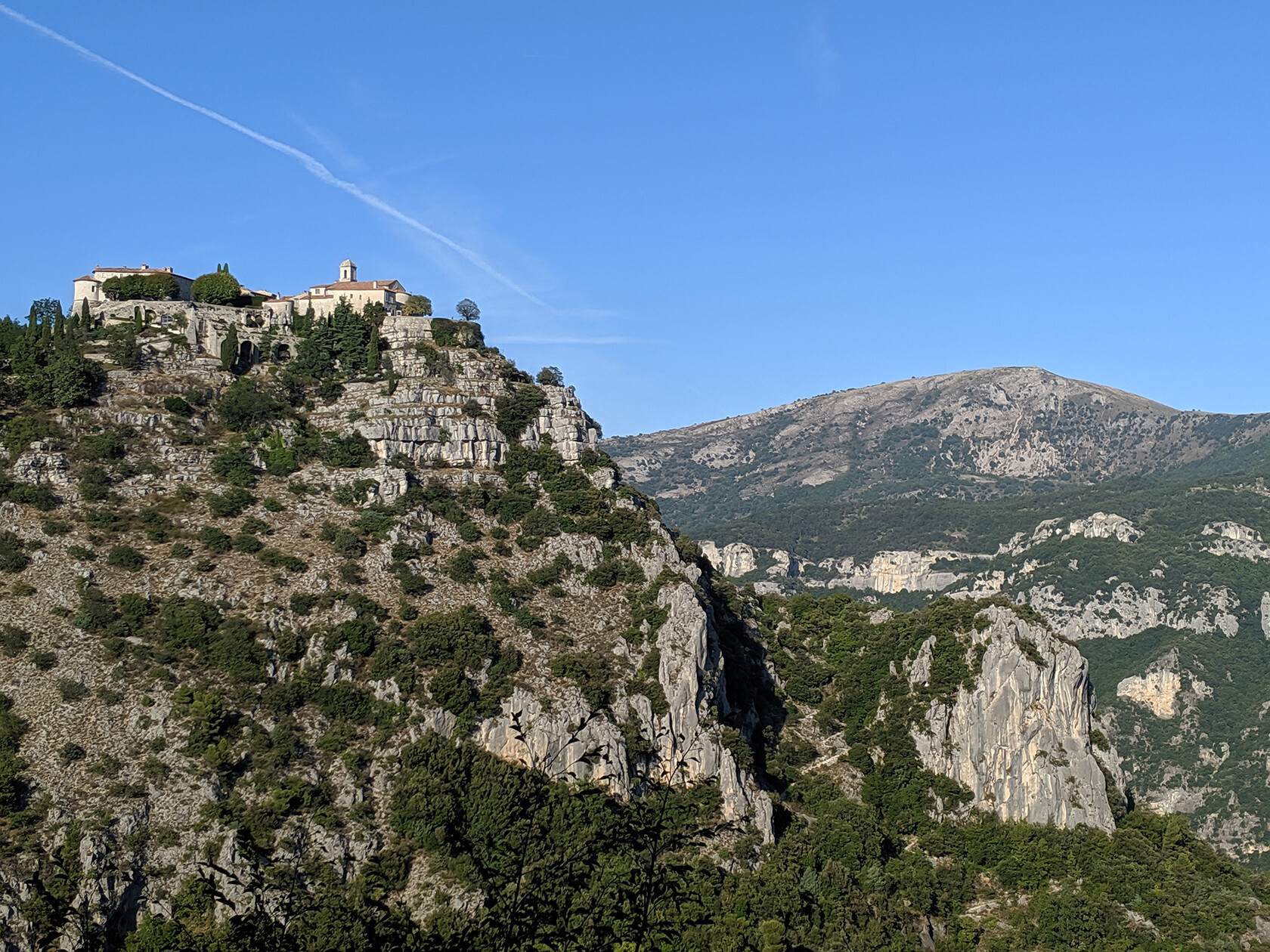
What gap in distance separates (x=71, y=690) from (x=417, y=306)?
55.3 m

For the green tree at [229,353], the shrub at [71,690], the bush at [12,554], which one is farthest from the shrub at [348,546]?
the green tree at [229,353]

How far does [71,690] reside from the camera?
87062 millimetres

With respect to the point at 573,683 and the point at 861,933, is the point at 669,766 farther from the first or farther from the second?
the point at 861,933

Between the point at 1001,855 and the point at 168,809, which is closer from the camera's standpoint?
the point at 168,809

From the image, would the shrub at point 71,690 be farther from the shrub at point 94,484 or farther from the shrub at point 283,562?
the shrub at point 94,484

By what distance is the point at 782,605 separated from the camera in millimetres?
132500

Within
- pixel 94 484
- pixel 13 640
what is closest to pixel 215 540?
pixel 94 484

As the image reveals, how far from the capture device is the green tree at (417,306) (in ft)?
428

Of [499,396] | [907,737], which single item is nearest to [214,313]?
[499,396]

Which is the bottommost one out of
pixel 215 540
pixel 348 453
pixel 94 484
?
pixel 215 540

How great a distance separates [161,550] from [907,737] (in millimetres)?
57674

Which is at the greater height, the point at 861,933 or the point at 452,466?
the point at 452,466

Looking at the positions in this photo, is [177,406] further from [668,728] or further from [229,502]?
[668,728]

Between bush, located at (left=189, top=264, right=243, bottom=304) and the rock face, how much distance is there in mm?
72027
